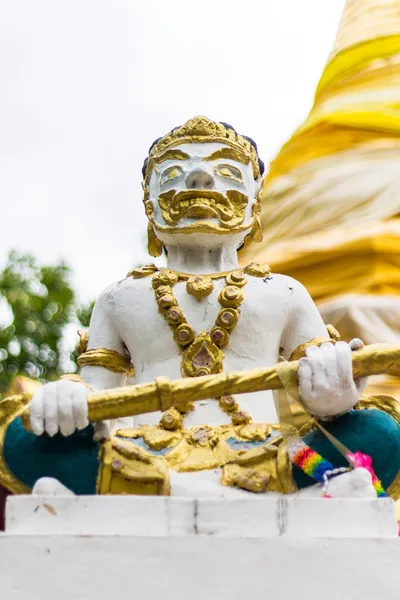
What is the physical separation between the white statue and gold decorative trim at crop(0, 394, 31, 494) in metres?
0.15

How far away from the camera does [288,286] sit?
354 cm

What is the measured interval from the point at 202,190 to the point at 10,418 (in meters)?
1.05

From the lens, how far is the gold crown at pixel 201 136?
3.71 metres

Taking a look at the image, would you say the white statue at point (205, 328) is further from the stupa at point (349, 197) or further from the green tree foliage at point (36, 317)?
the green tree foliage at point (36, 317)

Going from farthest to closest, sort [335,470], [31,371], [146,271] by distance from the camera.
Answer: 1. [31,371]
2. [146,271]
3. [335,470]

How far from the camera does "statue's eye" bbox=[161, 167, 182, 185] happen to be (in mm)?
3658

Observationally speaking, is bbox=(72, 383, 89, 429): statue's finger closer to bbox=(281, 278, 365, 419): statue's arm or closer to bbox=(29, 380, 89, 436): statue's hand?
bbox=(29, 380, 89, 436): statue's hand

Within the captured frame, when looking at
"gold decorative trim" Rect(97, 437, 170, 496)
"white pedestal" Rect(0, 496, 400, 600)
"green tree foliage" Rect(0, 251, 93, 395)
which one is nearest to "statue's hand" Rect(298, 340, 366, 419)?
"white pedestal" Rect(0, 496, 400, 600)

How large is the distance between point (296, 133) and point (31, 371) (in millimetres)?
7087

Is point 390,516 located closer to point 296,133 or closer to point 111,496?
point 111,496

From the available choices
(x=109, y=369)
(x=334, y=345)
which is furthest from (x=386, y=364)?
(x=109, y=369)

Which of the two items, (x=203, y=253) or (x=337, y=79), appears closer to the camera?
(x=203, y=253)

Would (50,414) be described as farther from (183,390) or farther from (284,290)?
(284,290)

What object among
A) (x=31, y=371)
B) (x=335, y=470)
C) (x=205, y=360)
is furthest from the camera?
(x=31, y=371)
